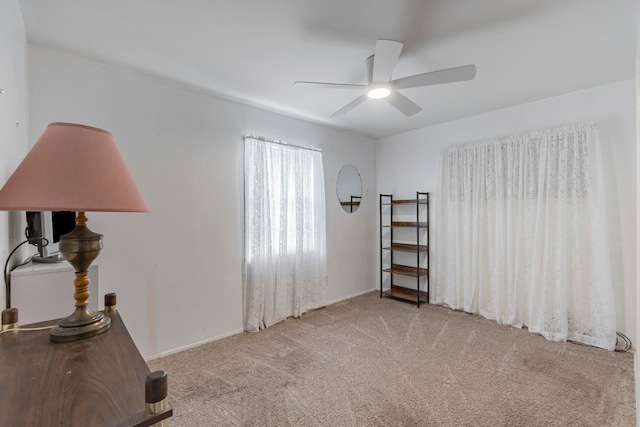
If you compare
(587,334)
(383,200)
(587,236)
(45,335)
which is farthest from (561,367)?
(45,335)

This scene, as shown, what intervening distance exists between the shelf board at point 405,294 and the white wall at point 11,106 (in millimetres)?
3858

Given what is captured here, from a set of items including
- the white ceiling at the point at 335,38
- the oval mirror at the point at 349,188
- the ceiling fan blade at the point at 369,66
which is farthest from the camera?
the oval mirror at the point at 349,188

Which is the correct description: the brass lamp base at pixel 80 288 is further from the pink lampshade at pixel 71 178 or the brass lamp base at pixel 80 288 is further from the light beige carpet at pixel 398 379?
the light beige carpet at pixel 398 379

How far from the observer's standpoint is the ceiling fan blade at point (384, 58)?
1.77 m

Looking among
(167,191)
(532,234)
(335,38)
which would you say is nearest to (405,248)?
(532,234)

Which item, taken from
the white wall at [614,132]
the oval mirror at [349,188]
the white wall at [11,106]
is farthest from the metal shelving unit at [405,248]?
the white wall at [11,106]

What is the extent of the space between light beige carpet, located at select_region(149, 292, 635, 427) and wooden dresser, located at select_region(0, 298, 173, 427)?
46.2 inches

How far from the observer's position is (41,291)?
5.18 ft

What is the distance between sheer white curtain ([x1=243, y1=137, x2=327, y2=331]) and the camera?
315 cm

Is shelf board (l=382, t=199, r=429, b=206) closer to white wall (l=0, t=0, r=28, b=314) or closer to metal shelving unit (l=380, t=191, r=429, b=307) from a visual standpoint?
metal shelving unit (l=380, t=191, r=429, b=307)

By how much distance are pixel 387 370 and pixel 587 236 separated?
2339 mm

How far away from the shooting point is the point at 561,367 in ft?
7.85

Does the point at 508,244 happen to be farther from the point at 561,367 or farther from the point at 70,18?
the point at 70,18

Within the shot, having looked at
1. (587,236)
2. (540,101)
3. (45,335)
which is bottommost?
(45,335)
